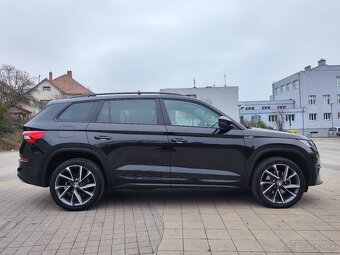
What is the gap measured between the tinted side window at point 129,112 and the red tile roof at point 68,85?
57171 mm

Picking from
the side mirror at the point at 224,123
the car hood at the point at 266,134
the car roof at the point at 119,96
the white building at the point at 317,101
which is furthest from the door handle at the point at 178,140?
the white building at the point at 317,101

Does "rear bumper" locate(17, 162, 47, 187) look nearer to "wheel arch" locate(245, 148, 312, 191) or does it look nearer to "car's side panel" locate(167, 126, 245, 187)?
"car's side panel" locate(167, 126, 245, 187)

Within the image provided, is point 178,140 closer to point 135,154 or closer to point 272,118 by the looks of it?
point 135,154

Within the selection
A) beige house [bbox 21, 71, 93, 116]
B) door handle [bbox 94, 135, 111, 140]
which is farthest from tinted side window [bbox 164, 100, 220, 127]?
beige house [bbox 21, 71, 93, 116]

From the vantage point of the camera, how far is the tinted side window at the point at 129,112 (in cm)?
620

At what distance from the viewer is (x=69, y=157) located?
6.21 meters

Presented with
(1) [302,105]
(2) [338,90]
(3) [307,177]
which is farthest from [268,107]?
(3) [307,177]

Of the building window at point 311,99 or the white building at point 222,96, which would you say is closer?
the white building at point 222,96

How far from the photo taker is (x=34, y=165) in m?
6.08

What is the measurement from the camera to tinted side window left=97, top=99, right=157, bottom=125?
620cm

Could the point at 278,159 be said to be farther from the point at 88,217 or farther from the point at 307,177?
the point at 88,217

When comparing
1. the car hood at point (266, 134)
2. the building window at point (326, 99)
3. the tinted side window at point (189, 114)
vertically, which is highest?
the building window at point (326, 99)

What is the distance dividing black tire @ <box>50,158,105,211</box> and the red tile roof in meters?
57.4

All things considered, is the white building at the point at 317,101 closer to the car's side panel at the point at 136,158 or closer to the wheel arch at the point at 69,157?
the car's side panel at the point at 136,158
